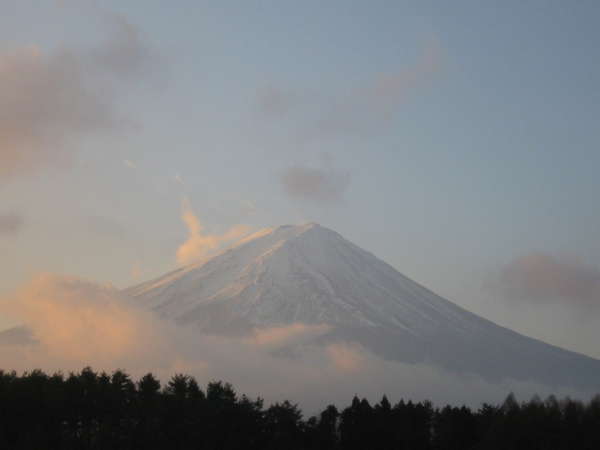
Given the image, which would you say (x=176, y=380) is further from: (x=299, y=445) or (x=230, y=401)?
(x=299, y=445)

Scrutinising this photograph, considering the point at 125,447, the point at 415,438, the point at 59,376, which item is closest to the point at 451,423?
the point at 415,438

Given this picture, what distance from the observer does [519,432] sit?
3100 inches

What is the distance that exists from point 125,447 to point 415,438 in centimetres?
2885

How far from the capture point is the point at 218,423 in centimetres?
7712

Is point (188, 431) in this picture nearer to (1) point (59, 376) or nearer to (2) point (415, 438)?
(1) point (59, 376)

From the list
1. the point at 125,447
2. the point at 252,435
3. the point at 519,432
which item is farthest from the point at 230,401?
the point at 519,432

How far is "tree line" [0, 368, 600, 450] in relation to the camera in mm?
74688

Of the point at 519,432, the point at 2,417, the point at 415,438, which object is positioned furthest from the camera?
the point at 415,438

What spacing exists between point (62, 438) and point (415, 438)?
112ft

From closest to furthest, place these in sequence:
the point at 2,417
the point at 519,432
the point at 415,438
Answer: the point at 2,417 → the point at 519,432 → the point at 415,438

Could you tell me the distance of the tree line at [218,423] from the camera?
2940 inches

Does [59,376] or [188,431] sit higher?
[59,376]

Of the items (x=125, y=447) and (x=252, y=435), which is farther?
(x=252, y=435)

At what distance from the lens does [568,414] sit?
81875 mm
